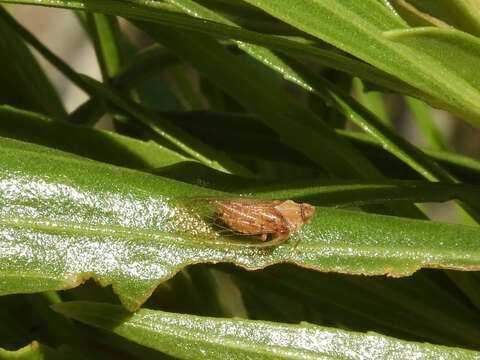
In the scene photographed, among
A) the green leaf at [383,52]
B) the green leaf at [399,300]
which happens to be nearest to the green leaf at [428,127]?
the green leaf at [399,300]

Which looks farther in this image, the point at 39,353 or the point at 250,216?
the point at 250,216

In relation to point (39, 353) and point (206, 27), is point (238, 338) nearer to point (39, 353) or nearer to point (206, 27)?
point (39, 353)

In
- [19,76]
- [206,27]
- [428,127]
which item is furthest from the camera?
[428,127]

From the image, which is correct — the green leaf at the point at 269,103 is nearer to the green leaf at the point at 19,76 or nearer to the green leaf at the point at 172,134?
the green leaf at the point at 172,134

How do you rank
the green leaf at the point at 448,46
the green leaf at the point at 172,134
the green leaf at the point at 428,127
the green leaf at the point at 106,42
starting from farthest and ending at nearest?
the green leaf at the point at 428,127 → the green leaf at the point at 106,42 → the green leaf at the point at 172,134 → the green leaf at the point at 448,46

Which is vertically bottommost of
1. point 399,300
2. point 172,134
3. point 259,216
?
point 399,300

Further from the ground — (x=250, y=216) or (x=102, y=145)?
(x=102, y=145)

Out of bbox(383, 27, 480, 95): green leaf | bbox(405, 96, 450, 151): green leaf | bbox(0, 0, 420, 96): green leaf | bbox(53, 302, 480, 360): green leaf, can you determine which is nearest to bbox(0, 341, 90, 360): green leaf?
bbox(53, 302, 480, 360): green leaf

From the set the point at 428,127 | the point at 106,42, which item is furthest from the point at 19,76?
the point at 428,127
